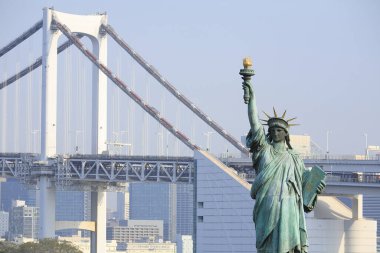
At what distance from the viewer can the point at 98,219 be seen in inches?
4065

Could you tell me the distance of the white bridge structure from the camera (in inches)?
3457

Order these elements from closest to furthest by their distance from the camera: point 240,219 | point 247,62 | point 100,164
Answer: point 247,62 < point 240,219 < point 100,164

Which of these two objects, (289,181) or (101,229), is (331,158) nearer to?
(101,229)

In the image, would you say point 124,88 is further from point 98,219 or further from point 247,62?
point 247,62

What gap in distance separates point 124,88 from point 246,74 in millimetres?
78379

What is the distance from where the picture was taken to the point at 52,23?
3976 inches

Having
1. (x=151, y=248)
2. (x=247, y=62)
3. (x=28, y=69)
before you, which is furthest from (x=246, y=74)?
(x=151, y=248)

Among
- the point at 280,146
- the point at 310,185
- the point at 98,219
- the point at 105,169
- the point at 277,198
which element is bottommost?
the point at 98,219

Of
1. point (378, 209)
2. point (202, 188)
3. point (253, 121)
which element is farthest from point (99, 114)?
point (253, 121)

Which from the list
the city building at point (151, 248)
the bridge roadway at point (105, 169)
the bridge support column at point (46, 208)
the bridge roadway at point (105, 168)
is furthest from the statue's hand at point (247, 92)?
the city building at point (151, 248)

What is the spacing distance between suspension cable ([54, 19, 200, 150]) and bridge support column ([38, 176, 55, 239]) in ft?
31.2

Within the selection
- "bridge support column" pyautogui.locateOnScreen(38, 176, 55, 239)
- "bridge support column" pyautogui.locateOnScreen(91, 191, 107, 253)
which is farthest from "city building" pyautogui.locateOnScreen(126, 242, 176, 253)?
"bridge support column" pyautogui.locateOnScreen(38, 176, 55, 239)

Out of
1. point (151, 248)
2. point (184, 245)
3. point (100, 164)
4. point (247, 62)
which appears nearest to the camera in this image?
point (247, 62)

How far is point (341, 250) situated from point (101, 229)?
78.7 feet
